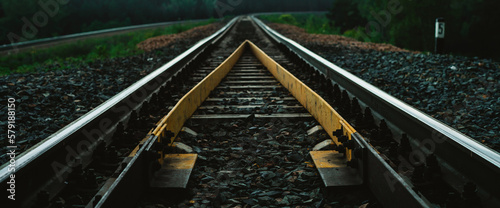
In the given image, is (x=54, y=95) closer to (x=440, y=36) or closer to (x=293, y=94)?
(x=293, y=94)

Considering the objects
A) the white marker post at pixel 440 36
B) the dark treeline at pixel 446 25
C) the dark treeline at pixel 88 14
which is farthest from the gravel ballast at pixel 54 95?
the dark treeline at pixel 446 25

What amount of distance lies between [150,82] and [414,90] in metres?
3.09

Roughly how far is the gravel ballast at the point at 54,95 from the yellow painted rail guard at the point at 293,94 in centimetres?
102

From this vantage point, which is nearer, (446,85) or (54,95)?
(54,95)

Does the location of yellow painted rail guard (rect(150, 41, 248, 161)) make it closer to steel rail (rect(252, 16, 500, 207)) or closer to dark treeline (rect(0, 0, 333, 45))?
steel rail (rect(252, 16, 500, 207))

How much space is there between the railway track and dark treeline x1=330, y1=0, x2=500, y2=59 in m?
25.2

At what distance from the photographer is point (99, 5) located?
43094 mm

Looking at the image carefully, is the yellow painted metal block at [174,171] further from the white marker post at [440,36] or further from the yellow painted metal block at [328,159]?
the white marker post at [440,36]

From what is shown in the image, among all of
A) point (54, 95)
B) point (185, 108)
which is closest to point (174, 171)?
point (185, 108)

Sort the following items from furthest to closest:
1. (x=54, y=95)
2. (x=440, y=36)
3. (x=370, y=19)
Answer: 1. (x=370, y=19)
2. (x=440, y=36)
3. (x=54, y=95)

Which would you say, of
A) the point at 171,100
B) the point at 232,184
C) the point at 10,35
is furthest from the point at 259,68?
the point at 10,35

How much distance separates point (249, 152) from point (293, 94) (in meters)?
1.79

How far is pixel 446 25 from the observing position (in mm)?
31906

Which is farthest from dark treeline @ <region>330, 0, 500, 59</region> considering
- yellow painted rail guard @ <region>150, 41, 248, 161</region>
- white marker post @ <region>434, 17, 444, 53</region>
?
yellow painted rail guard @ <region>150, 41, 248, 161</region>
